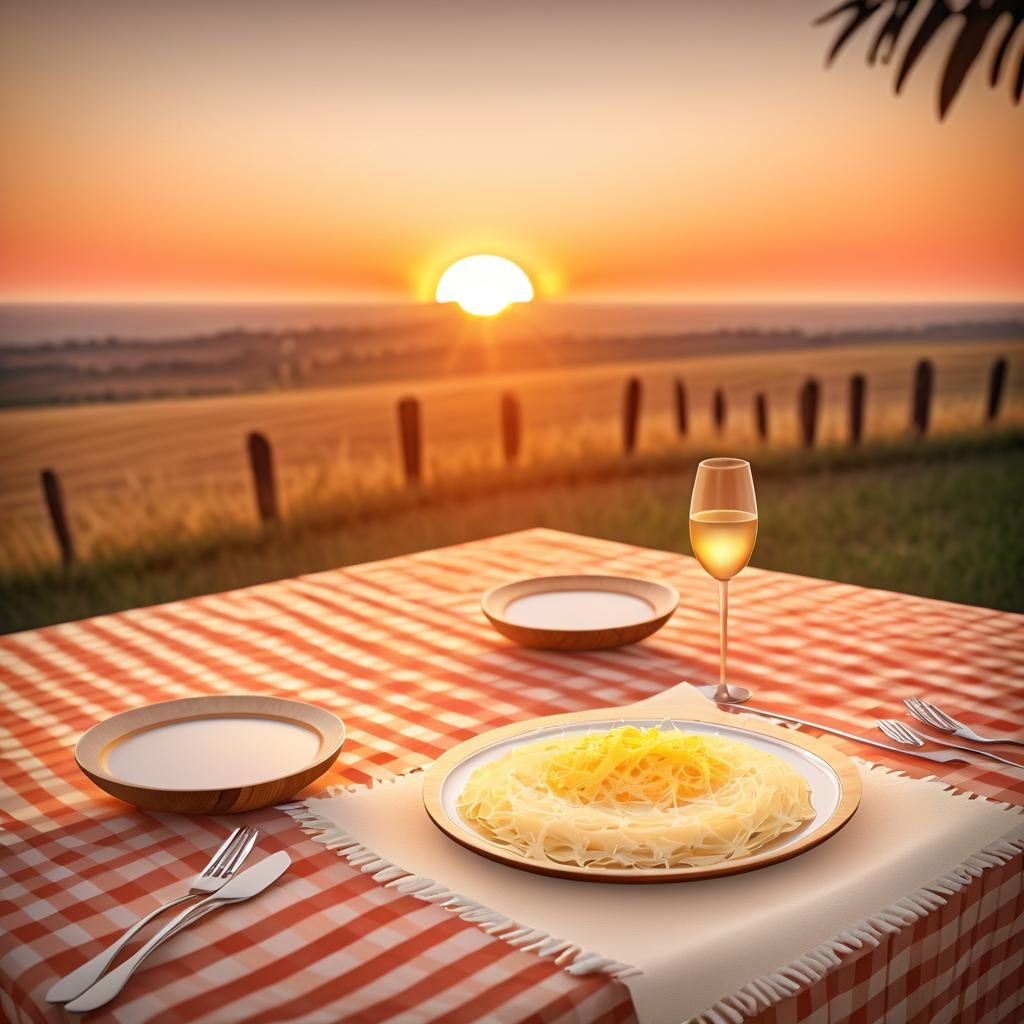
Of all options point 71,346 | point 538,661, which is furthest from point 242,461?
point 538,661

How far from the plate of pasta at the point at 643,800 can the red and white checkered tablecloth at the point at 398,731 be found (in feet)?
0.32

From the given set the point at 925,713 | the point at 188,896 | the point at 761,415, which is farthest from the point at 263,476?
the point at 188,896

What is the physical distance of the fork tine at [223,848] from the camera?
94 centimetres

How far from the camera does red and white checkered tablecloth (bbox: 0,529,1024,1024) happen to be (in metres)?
0.80

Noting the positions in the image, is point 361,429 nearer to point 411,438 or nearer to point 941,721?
point 411,438

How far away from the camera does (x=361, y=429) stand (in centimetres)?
802

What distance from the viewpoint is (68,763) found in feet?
4.10

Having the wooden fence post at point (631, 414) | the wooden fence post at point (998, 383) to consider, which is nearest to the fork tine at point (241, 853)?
the wooden fence post at point (631, 414)

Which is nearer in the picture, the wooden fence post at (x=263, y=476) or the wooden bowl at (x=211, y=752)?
the wooden bowl at (x=211, y=752)

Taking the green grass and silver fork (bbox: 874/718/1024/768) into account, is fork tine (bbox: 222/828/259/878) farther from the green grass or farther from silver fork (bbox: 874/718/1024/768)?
the green grass

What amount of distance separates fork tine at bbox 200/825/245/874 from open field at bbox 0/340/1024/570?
5.39m

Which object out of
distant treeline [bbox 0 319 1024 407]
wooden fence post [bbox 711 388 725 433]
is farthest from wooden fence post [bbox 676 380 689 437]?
distant treeline [bbox 0 319 1024 407]

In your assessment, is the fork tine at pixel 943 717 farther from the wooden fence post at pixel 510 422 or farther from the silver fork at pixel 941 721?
the wooden fence post at pixel 510 422

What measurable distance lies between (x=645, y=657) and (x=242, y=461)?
5986 mm
